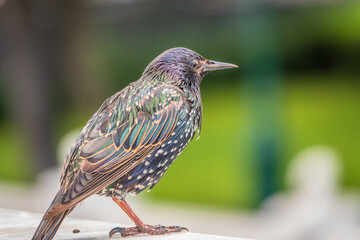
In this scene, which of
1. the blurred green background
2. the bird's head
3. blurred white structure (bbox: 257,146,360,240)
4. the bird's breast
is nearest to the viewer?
the bird's breast

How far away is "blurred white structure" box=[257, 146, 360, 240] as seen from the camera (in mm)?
8016

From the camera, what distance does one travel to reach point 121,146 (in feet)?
10.3

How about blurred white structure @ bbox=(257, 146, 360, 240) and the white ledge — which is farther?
blurred white structure @ bbox=(257, 146, 360, 240)

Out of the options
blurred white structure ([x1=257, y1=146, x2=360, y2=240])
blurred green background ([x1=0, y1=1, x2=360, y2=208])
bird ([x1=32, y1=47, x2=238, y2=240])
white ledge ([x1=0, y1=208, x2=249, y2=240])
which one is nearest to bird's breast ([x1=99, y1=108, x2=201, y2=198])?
bird ([x1=32, y1=47, x2=238, y2=240])

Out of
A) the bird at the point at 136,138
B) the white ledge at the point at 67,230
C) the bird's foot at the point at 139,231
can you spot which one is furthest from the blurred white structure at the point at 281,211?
the bird at the point at 136,138

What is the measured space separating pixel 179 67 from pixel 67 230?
1.07 meters

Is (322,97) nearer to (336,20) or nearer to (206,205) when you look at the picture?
(336,20)

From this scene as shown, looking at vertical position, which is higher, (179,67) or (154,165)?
(179,67)

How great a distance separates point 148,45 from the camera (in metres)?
18.2

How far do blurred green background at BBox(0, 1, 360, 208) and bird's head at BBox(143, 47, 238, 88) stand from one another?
18.8 feet

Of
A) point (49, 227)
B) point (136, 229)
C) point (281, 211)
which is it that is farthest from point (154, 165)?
point (281, 211)

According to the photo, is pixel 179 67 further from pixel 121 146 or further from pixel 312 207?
pixel 312 207

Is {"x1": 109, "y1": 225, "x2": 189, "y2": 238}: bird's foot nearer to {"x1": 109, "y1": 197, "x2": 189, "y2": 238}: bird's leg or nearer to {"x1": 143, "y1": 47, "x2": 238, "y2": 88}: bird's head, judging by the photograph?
{"x1": 109, "y1": 197, "x2": 189, "y2": 238}: bird's leg

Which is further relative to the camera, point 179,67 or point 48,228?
point 179,67
